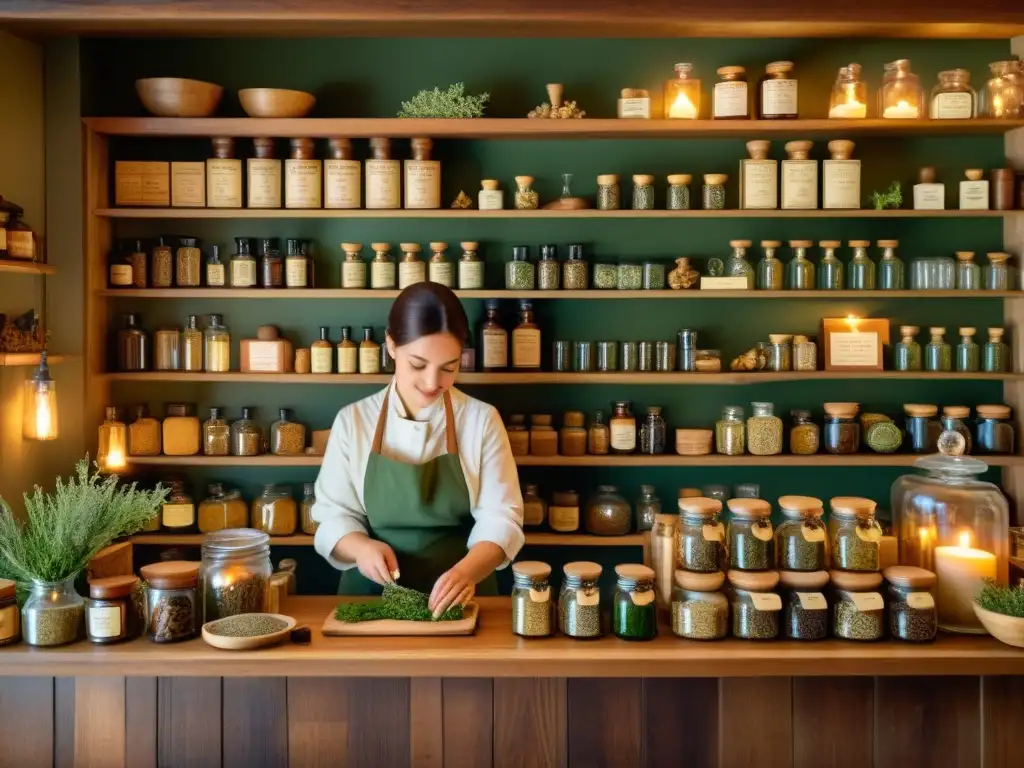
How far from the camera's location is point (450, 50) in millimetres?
3611

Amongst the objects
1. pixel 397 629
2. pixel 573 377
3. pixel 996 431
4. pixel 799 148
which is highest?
pixel 799 148

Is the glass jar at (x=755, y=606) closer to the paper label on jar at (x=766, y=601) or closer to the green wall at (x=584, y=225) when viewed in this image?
the paper label on jar at (x=766, y=601)

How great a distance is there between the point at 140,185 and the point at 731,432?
7.57 feet

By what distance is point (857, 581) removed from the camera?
189cm

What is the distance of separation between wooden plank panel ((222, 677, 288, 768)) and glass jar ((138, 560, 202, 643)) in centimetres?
15

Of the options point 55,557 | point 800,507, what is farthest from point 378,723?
point 800,507

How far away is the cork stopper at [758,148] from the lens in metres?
3.41

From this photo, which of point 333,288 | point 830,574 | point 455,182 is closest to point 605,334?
point 455,182

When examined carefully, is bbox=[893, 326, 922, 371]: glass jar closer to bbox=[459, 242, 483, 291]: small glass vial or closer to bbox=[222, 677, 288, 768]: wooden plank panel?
bbox=[459, 242, 483, 291]: small glass vial

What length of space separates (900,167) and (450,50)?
1.76m

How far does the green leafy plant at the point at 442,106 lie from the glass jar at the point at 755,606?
2107 mm

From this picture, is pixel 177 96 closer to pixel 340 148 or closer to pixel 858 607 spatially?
pixel 340 148

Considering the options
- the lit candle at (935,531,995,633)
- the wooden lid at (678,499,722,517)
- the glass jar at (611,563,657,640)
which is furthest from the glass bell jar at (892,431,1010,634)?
the glass jar at (611,563,657,640)

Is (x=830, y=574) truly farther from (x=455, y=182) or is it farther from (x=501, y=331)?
(x=455, y=182)
